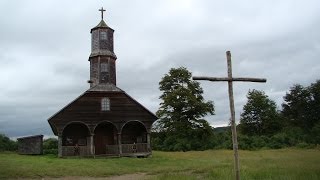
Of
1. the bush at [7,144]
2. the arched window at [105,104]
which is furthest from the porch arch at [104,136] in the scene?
the bush at [7,144]

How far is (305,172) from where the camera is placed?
17.2 meters

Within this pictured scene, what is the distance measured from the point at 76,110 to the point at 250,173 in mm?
22611

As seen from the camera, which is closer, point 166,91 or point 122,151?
point 122,151

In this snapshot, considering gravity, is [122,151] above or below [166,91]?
below

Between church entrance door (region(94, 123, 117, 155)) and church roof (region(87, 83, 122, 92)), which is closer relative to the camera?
church roof (region(87, 83, 122, 92))

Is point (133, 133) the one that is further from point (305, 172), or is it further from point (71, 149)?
point (305, 172)

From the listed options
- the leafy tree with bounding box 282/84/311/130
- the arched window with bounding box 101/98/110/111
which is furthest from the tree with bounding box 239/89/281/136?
the arched window with bounding box 101/98/110/111

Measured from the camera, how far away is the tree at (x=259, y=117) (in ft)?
206

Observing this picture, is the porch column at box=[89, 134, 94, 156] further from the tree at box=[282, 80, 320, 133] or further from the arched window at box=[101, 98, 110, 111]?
the tree at box=[282, 80, 320, 133]

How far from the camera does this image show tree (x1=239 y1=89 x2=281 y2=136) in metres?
62.8

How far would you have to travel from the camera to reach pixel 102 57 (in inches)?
1636

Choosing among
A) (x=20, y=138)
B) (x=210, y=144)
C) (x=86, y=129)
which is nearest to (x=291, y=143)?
(x=210, y=144)

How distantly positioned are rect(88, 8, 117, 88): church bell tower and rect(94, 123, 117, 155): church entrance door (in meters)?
4.51

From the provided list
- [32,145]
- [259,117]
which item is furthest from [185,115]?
[32,145]
